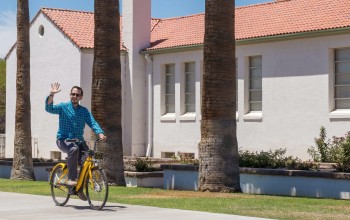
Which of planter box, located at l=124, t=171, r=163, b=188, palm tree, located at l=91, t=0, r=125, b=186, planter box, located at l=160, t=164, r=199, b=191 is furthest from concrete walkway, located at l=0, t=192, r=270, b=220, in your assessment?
planter box, located at l=124, t=171, r=163, b=188

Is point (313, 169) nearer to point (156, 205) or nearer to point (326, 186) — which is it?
point (326, 186)

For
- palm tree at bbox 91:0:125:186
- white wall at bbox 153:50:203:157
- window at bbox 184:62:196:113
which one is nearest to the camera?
palm tree at bbox 91:0:125:186

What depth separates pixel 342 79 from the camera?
94.6 feet

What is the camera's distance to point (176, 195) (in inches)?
699

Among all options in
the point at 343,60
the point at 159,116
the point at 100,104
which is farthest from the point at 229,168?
the point at 159,116

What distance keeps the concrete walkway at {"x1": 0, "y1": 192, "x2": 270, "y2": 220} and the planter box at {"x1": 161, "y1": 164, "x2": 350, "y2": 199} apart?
5.86 m

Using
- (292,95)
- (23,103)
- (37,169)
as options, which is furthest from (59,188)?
(292,95)

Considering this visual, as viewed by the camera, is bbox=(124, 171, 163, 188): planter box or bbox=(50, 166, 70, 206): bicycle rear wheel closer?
bbox=(50, 166, 70, 206): bicycle rear wheel

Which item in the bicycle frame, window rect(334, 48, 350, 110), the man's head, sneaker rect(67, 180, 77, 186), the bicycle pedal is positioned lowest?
the bicycle pedal

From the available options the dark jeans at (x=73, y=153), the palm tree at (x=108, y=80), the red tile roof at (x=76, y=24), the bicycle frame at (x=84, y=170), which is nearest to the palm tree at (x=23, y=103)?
the palm tree at (x=108, y=80)

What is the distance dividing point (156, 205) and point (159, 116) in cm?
2101

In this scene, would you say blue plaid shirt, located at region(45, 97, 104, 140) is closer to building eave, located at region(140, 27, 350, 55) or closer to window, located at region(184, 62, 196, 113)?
building eave, located at region(140, 27, 350, 55)

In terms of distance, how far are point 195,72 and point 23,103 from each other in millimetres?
9133

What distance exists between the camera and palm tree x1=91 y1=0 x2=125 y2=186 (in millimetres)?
21203
